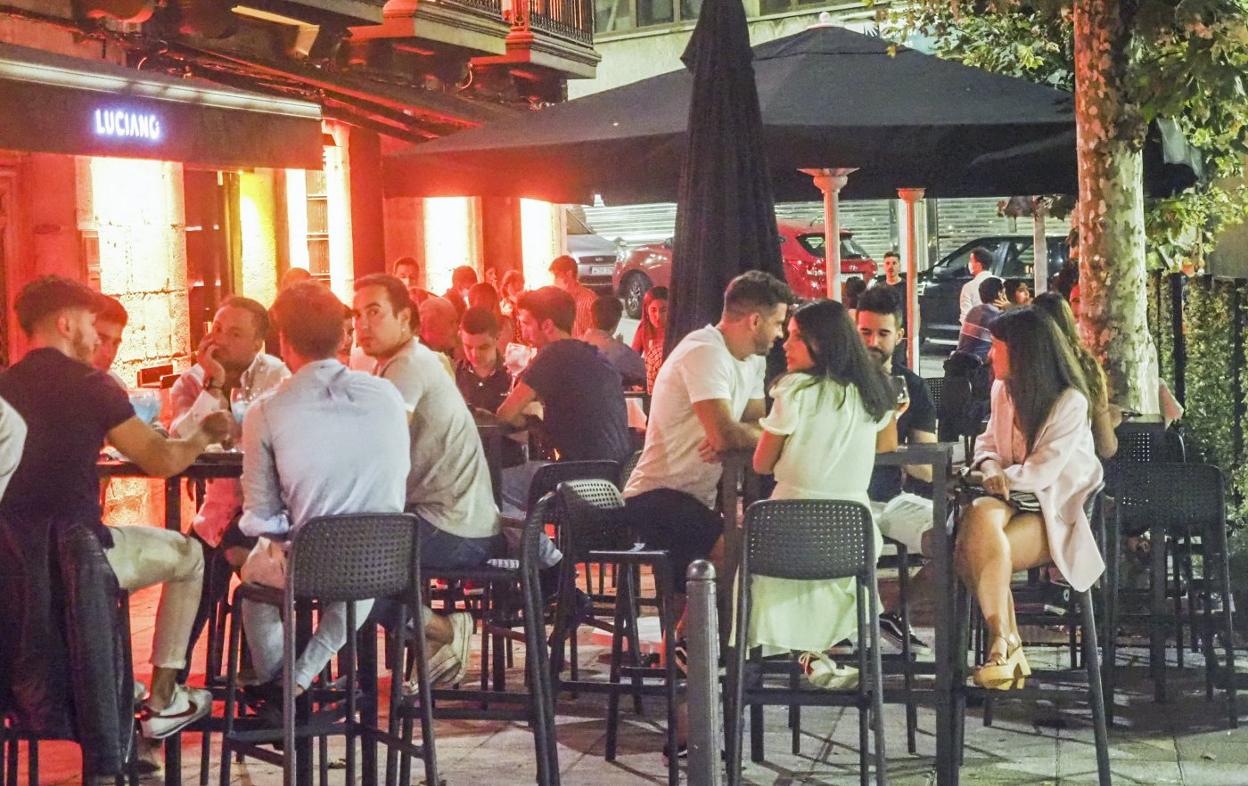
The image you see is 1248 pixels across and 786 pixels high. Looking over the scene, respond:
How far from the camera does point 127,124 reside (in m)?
9.09

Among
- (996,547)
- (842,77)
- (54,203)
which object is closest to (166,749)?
(996,547)

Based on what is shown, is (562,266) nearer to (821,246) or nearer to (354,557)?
(354,557)

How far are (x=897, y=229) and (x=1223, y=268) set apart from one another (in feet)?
51.8

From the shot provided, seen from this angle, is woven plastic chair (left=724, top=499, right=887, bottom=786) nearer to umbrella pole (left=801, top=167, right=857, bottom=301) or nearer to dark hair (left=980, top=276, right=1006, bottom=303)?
umbrella pole (left=801, top=167, right=857, bottom=301)

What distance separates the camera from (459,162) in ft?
31.6

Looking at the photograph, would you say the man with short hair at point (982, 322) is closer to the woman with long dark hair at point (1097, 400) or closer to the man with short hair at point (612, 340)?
the man with short hair at point (612, 340)

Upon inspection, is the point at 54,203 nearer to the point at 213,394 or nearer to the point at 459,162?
the point at 459,162

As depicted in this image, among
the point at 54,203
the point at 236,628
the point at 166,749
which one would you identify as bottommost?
the point at 166,749

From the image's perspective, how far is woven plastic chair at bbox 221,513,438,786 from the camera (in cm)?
562

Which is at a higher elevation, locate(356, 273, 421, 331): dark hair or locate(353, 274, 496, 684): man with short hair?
locate(356, 273, 421, 331): dark hair

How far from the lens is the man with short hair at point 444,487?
6.80 meters

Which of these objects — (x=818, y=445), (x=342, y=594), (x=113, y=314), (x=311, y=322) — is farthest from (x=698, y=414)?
(x=113, y=314)

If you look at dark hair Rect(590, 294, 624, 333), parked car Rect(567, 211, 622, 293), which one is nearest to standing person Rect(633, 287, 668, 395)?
dark hair Rect(590, 294, 624, 333)

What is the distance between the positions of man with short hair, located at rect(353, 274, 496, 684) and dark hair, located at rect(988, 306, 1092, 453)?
2.13 metres
